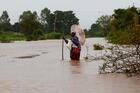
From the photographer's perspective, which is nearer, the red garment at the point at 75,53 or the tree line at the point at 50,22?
the red garment at the point at 75,53

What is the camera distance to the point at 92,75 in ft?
47.4

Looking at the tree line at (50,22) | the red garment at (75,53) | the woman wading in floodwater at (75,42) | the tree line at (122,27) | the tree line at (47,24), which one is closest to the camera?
the tree line at (122,27)

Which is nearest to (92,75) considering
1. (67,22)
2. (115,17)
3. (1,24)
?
(115,17)

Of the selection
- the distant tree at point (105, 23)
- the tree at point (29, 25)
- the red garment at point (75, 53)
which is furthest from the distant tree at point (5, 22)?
the red garment at point (75, 53)

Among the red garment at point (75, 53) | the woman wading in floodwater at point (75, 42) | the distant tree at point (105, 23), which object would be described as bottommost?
the red garment at point (75, 53)

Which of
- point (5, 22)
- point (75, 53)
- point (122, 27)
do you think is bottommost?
point (75, 53)

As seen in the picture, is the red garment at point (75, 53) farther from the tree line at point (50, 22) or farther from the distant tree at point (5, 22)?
the distant tree at point (5, 22)

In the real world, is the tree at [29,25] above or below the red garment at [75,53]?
above

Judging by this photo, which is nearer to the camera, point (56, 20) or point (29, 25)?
point (29, 25)

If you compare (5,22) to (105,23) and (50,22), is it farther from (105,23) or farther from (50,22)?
(105,23)

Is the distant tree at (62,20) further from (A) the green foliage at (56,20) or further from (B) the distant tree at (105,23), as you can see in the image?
(B) the distant tree at (105,23)

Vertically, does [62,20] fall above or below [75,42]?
above

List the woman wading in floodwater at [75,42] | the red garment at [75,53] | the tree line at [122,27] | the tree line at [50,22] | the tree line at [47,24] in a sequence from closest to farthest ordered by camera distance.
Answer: the tree line at [122,27] < the woman wading in floodwater at [75,42] < the red garment at [75,53] < the tree line at [47,24] < the tree line at [50,22]

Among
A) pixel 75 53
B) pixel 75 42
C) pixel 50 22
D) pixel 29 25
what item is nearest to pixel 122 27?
pixel 75 53
